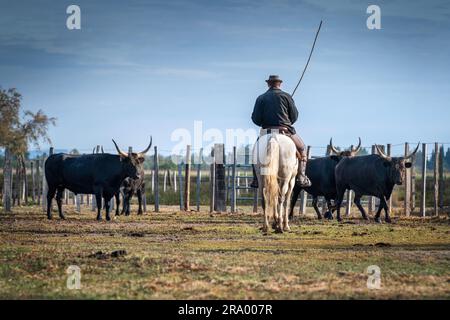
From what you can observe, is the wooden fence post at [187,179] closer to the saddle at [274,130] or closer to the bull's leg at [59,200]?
the bull's leg at [59,200]

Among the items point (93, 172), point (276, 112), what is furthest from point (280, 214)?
point (93, 172)

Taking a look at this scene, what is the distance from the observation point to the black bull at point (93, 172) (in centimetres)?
2381

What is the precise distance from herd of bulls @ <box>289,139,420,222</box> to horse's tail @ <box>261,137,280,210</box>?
6.66 meters

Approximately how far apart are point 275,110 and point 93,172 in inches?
356

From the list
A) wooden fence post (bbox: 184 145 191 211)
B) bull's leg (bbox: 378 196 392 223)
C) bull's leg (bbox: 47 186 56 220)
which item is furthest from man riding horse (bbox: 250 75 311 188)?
wooden fence post (bbox: 184 145 191 211)

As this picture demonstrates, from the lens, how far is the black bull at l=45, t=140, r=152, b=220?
23.8m

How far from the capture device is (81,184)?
24.5 meters

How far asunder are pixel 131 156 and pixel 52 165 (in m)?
2.93

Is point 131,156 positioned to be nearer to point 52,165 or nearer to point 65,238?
point 52,165

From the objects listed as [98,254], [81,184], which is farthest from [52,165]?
[98,254]

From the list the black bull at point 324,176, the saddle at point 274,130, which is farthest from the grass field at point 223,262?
the black bull at point 324,176

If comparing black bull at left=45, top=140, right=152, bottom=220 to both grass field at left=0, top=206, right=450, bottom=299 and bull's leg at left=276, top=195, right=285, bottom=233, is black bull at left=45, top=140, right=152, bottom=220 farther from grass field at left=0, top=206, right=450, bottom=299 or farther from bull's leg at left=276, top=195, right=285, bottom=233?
bull's leg at left=276, top=195, right=285, bottom=233

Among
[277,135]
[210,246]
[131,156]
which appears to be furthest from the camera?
[131,156]
